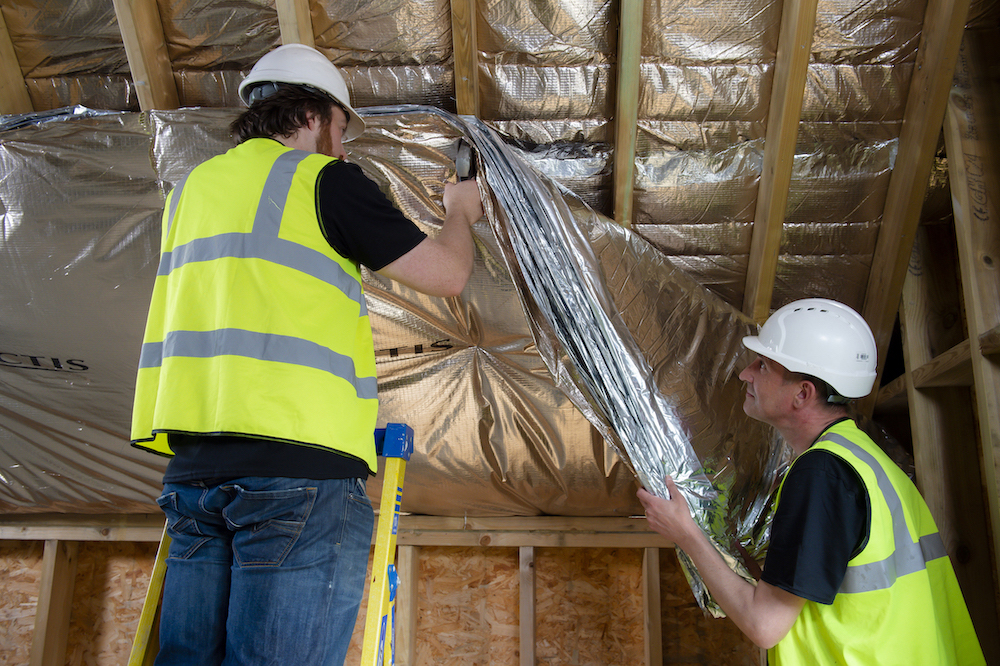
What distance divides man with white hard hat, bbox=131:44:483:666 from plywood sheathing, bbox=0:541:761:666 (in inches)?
57.0

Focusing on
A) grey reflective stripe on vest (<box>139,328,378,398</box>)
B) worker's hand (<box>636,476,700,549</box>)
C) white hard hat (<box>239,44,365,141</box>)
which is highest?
white hard hat (<box>239,44,365,141</box>)

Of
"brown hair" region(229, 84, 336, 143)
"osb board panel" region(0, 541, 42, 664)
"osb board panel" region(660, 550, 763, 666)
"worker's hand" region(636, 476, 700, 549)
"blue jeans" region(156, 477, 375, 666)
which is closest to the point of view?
"blue jeans" region(156, 477, 375, 666)

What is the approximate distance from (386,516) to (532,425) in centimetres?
89

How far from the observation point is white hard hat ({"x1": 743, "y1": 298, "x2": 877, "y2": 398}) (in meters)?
1.33

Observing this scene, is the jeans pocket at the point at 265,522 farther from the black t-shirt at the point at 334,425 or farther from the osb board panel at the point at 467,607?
the osb board panel at the point at 467,607

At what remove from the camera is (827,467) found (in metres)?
1.14

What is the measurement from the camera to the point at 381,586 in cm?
109

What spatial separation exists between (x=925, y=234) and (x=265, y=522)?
2035 millimetres

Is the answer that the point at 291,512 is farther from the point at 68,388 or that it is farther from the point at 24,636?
the point at 24,636

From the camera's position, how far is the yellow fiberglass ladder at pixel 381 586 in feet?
3.52

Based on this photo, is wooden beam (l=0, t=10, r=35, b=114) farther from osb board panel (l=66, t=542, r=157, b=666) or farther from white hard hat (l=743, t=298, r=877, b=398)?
white hard hat (l=743, t=298, r=877, b=398)

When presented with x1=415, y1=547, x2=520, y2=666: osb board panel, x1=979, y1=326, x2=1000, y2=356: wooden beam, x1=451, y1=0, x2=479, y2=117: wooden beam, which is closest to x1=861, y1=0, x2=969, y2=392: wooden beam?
x1=979, y1=326, x2=1000, y2=356: wooden beam

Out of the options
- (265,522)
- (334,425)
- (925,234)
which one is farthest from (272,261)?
(925,234)

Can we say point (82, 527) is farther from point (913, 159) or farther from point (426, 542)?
point (913, 159)
